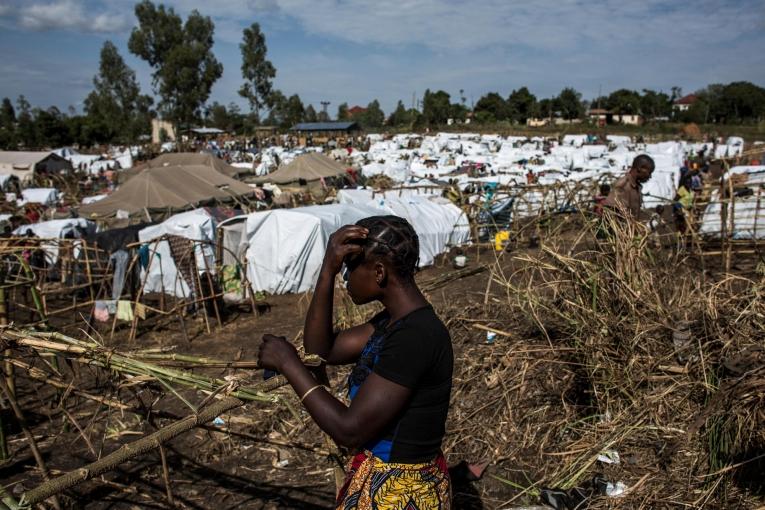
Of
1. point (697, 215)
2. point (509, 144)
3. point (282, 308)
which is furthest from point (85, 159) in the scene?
point (697, 215)

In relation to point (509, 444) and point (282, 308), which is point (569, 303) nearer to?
point (509, 444)

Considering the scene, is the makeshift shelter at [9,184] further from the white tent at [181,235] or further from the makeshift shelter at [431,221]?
the makeshift shelter at [431,221]

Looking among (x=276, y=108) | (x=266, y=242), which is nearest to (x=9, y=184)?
(x=266, y=242)

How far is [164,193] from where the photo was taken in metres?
15.4

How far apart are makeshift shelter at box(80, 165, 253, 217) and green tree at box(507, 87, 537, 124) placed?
57675mm

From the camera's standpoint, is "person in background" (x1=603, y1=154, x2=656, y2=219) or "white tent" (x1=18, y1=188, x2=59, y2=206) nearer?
"person in background" (x1=603, y1=154, x2=656, y2=219)

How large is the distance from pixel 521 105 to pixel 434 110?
12.4 m

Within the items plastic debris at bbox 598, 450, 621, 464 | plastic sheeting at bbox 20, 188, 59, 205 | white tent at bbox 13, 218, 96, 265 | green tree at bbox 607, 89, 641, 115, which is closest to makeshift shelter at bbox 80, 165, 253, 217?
white tent at bbox 13, 218, 96, 265

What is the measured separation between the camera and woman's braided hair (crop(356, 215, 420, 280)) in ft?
5.39

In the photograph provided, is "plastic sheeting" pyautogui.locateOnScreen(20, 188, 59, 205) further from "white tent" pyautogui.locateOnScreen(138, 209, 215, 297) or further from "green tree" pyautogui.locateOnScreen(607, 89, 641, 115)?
"green tree" pyautogui.locateOnScreen(607, 89, 641, 115)

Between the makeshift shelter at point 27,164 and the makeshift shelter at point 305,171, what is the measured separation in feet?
46.8

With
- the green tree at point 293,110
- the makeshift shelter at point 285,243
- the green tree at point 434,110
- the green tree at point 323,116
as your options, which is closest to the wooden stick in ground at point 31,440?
the makeshift shelter at point 285,243

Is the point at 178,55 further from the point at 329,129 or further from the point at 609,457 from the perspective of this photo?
the point at 609,457

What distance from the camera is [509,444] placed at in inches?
163
